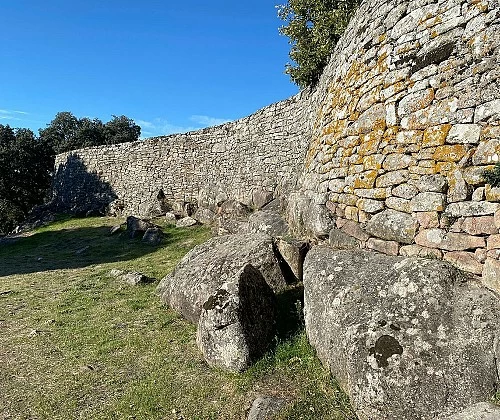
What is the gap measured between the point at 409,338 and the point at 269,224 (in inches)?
231

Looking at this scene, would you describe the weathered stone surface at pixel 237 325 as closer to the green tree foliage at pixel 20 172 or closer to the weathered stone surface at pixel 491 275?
the weathered stone surface at pixel 491 275

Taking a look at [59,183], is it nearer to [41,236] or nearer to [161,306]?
[41,236]

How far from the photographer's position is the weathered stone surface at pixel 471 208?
4.53 meters

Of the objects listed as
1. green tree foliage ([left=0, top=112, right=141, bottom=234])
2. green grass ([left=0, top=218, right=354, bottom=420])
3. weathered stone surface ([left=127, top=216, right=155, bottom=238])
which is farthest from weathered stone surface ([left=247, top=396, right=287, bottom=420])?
green tree foliage ([left=0, top=112, right=141, bottom=234])

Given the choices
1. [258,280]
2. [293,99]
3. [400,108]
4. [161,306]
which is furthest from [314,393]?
[293,99]

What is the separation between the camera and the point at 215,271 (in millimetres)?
7414

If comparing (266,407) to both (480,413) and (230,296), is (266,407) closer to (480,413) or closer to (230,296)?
(230,296)

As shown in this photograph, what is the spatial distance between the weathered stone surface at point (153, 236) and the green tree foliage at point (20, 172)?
77.9 ft

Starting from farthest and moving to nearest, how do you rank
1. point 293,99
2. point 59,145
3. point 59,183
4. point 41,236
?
point 59,145
point 59,183
point 41,236
point 293,99

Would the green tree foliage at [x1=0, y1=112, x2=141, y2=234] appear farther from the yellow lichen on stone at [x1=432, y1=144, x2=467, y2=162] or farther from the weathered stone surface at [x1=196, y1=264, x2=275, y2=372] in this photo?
the yellow lichen on stone at [x1=432, y1=144, x2=467, y2=162]

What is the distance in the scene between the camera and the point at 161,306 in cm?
852

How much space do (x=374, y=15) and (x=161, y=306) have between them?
6.81m

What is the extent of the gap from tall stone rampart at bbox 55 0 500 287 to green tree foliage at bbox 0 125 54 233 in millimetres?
33149

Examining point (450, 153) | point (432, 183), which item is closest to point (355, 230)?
point (432, 183)
